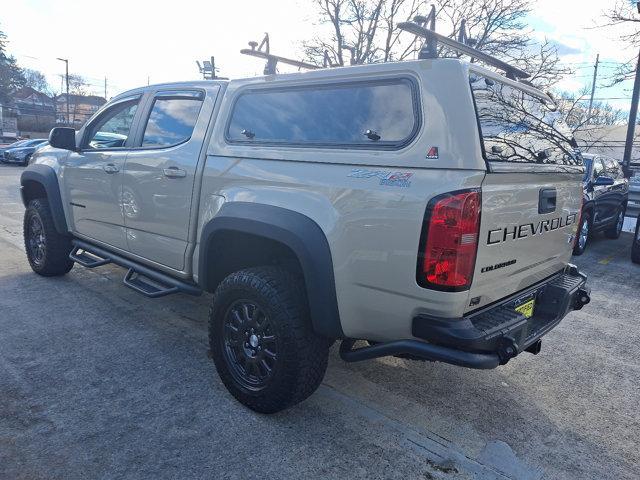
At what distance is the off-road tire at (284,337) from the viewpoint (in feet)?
8.91

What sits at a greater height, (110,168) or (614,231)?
(110,168)

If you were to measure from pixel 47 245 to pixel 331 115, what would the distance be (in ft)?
12.9

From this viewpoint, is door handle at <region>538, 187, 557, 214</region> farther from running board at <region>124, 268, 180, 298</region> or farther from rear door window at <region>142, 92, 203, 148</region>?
running board at <region>124, 268, 180, 298</region>

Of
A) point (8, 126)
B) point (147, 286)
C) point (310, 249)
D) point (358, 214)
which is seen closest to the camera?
point (358, 214)

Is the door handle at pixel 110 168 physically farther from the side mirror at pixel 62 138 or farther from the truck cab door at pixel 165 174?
the side mirror at pixel 62 138

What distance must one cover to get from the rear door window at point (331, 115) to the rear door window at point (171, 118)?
0.45m

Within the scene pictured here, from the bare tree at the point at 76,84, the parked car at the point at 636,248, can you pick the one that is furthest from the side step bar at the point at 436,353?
the bare tree at the point at 76,84

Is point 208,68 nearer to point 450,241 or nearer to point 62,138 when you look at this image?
point 62,138

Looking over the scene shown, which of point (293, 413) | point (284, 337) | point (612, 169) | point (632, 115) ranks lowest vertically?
point (293, 413)

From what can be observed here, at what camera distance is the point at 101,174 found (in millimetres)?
4289

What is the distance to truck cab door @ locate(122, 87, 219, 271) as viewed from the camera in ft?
11.4

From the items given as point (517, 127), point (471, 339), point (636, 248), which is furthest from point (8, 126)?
point (471, 339)

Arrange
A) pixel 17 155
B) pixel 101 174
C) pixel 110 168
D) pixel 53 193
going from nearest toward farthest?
pixel 110 168
pixel 101 174
pixel 53 193
pixel 17 155

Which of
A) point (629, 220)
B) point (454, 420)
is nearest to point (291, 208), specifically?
point (454, 420)
